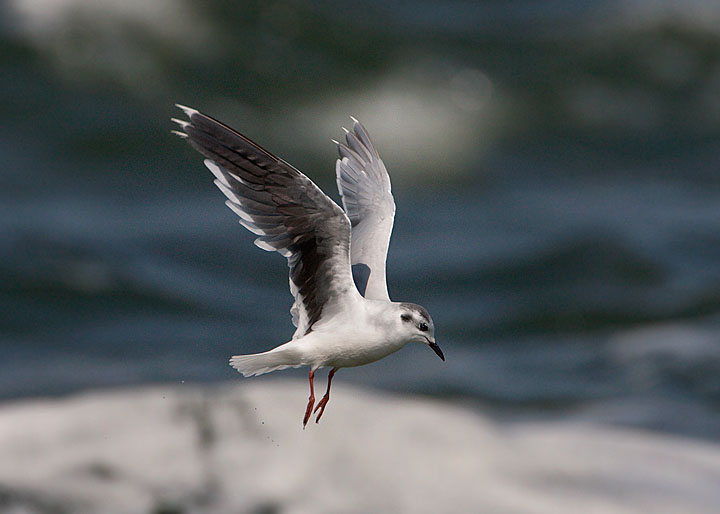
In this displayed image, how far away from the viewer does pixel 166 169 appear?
28.8m

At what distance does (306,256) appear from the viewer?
5184 mm

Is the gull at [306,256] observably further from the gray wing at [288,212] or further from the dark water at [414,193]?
the dark water at [414,193]

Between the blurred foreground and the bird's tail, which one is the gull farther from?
the blurred foreground

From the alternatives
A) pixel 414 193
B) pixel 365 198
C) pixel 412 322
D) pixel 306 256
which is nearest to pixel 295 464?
pixel 365 198

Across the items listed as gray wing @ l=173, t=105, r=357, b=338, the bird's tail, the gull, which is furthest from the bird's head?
the bird's tail

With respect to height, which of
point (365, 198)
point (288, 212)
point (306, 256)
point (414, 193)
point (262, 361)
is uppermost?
point (414, 193)

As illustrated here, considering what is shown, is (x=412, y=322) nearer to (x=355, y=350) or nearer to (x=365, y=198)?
(x=355, y=350)

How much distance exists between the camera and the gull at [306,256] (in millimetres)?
4730

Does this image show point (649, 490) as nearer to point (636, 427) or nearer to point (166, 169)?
point (636, 427)

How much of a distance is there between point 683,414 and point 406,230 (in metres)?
8.64

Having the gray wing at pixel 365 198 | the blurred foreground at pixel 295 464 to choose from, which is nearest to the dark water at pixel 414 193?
the blurred foreground at pixel 295 464

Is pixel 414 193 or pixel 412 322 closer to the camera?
pixel 412 322

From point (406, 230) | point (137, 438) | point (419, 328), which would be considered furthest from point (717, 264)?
point (419, 328)

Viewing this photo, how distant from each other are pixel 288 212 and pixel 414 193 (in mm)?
26115
